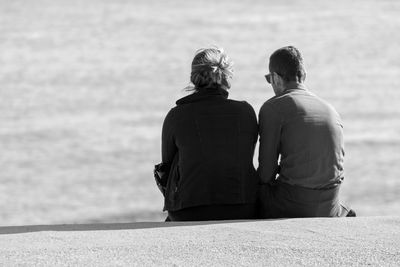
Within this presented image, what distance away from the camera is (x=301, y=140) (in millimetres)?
6441

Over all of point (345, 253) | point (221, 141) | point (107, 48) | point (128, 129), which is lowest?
point (345, 253)

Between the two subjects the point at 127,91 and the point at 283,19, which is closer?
the point at 127,91

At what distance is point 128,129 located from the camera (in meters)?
19.0

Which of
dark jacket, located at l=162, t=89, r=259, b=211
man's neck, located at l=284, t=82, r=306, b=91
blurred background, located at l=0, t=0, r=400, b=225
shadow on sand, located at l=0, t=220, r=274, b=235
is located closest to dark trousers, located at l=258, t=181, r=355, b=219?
dark jacket, located at l=162, t=89, r=259, b=211

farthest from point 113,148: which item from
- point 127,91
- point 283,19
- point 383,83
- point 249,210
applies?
point 249,210

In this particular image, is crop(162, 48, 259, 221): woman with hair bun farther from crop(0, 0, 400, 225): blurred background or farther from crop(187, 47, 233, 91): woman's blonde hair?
crop(0, 0, 400, 225): blurred background

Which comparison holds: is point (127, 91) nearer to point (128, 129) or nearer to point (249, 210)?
point (128, 129)

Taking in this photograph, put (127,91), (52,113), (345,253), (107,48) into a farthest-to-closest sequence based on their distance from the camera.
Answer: (107,48), (127,91), (52,113), (345,253)

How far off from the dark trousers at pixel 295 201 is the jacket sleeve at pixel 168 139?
50 cm

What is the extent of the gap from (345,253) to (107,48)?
19465 mm

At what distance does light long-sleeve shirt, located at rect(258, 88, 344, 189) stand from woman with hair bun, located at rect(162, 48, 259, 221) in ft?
0.35

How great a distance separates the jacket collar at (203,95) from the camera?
6.51 m

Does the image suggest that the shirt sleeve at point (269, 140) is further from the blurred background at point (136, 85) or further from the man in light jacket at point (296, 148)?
the blurred background at point (136, 85)

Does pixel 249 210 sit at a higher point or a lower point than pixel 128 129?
lower
